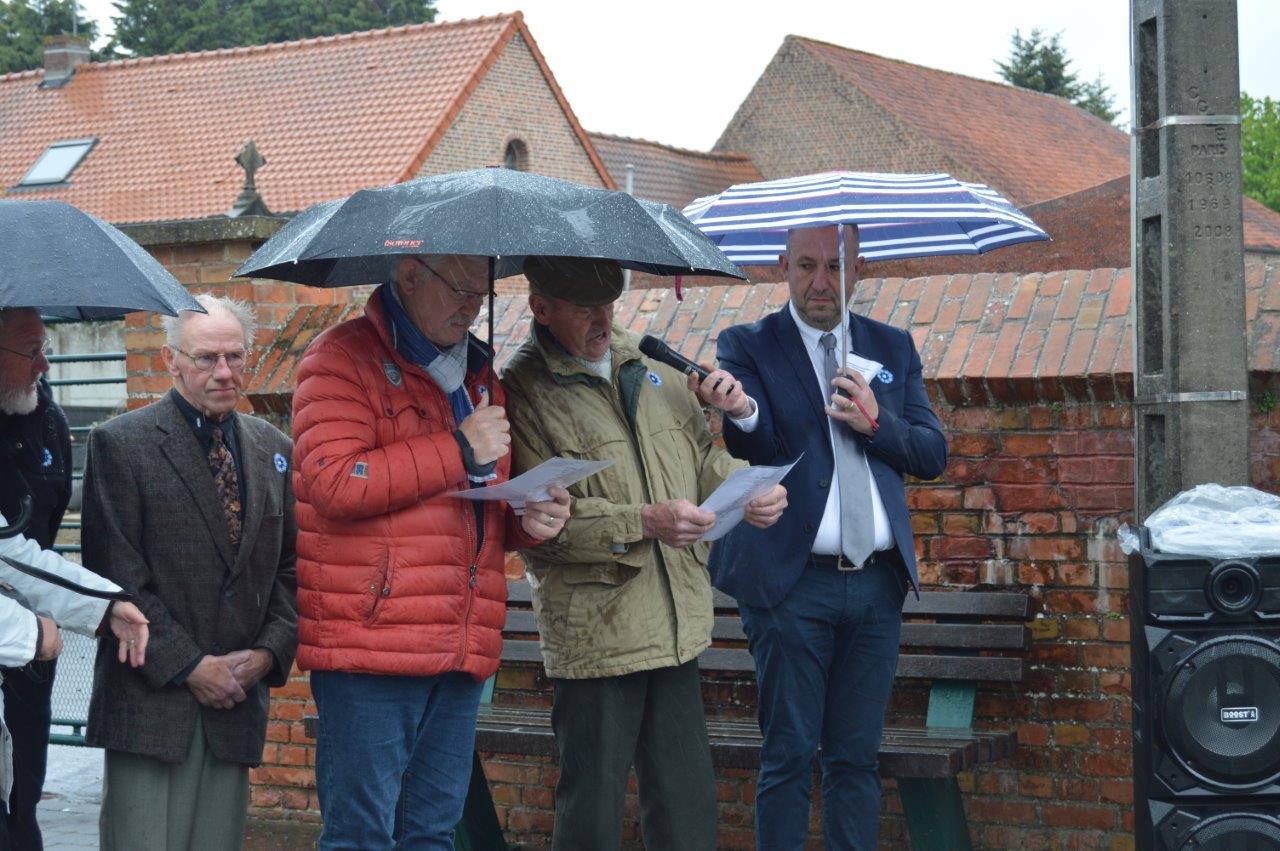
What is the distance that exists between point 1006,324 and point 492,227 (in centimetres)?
243

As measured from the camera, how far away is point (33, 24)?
49625 mm

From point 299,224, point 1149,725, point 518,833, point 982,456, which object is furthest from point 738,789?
point 299,224

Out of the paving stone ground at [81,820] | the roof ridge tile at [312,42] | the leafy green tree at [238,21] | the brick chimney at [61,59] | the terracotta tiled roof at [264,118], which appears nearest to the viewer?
the paving stone ground at [81,820]

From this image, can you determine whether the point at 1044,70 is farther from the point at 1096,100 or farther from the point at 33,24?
the point at 33,24

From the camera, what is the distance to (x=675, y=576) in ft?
13.4

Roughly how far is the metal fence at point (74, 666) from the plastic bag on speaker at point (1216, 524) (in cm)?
423

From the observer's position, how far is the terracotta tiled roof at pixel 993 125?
38.3 metres

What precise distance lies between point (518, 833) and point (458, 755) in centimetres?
209

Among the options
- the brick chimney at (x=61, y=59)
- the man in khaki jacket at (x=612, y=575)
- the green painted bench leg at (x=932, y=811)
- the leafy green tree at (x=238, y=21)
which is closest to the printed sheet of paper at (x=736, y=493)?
the man in khaki jacket at (x=612, y=575)

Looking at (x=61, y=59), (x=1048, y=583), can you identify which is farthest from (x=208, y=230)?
(x=61, y=59)

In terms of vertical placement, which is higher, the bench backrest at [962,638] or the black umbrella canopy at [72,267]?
the black umbrella canopy at [72,267]

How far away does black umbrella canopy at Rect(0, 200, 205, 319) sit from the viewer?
11.3 feet

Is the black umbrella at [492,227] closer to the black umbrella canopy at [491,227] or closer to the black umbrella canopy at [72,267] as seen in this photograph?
the black umbrella canopy at [491,227]

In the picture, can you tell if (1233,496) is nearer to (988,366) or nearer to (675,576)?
(988,366)
